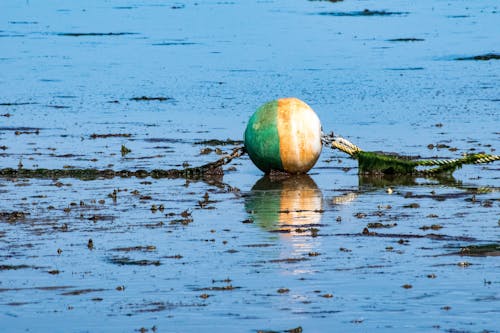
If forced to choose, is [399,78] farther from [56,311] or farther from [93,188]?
[56,311]

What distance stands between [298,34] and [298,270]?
41.7 meters

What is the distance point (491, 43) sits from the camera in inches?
1874

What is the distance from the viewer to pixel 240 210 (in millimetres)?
17672

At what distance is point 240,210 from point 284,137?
282 centimetres

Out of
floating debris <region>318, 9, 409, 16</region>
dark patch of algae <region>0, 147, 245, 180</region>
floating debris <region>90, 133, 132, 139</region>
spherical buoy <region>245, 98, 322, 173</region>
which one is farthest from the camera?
floating debris <region>318, 9, 409, 16</region>

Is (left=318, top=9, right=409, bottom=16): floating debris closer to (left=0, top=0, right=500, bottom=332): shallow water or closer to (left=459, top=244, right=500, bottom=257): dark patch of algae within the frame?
(left=0, top=0, right=500, bottom=332): shallow water

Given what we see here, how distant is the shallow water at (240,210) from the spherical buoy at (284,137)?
35cm

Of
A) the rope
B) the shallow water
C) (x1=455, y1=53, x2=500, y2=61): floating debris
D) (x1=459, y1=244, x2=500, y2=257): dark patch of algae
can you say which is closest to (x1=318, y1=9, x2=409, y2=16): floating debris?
(x1=455, y1=53, x2=500, y2=61): floating debris

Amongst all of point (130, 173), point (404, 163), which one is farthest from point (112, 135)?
point (404, 163)

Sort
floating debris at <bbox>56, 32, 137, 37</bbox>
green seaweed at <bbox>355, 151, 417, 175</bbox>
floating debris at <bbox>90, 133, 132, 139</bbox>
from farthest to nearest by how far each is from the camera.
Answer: floating debris at <bbox>56, 32, 137, 37</bbox> < floating debris at <bbox>90, 133, 132, 139</bbox> < green seaweed at <bbox>355, 151, 417, 175</bbox>

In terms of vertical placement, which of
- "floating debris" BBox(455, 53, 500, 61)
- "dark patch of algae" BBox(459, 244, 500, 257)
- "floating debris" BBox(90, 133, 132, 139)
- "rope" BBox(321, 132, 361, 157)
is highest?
"floating debris" BBox(455, 53, 500, 61)

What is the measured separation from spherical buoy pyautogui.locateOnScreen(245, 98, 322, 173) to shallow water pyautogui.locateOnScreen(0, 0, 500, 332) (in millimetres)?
353

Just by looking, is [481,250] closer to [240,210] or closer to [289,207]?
[289,207]

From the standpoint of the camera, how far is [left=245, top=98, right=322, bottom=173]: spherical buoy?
2025cm
